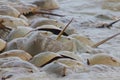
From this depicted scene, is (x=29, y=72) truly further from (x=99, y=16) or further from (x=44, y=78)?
(x=99, y=16)

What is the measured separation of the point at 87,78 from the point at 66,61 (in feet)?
0.88

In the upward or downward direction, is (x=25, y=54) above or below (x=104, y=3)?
above

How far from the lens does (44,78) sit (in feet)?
10.1

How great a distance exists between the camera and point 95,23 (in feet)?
17.6

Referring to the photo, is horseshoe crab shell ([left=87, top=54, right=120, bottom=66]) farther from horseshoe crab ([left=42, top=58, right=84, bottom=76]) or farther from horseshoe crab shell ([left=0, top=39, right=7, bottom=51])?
horseshoe crab shell ([left=0, top=39, right=7, bottom=51])

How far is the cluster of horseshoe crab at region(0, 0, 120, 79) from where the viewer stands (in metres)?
3.15

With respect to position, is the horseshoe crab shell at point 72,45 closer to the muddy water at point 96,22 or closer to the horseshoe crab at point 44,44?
the horseshoe crab at point 44,44

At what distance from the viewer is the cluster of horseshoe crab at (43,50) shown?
10.3 ft

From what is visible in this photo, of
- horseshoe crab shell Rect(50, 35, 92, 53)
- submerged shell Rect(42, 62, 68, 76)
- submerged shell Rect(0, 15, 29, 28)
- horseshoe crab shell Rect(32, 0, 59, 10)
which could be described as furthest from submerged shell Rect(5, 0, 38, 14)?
submerged shell Rect(42, 62, 68, 76)

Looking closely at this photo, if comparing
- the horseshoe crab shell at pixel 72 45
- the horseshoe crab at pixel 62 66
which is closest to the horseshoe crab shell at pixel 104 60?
the horseshoe crab at pixel 62 66

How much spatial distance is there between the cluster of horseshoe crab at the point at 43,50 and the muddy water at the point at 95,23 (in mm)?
98

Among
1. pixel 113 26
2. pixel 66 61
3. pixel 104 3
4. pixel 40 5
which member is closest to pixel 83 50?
pixel 66 61

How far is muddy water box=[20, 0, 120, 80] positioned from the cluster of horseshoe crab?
3.9 inches

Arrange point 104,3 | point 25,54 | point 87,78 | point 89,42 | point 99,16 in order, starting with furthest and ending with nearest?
point 104,3 < point 99,16 < point 89,42 < point 25,54 < point 87,78
